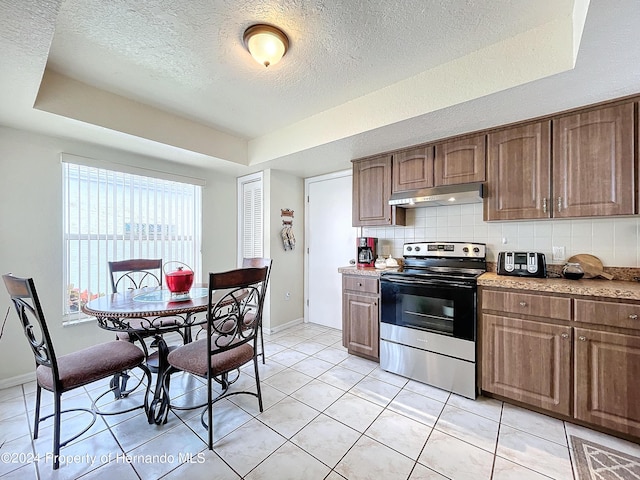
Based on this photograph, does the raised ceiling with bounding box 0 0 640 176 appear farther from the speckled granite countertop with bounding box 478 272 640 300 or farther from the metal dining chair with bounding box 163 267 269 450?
the metal dining chair with bounding box 163 267 269 450

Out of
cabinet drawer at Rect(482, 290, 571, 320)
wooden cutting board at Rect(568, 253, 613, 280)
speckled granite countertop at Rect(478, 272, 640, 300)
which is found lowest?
cabinet drawer at Rect(482, 290, 571, 320)

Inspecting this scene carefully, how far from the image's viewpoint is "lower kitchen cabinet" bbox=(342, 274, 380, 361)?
8.89 ft

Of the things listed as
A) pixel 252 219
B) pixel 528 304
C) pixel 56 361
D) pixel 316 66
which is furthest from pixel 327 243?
pixel 56 361

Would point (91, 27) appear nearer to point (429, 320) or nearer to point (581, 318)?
point (429, 320)

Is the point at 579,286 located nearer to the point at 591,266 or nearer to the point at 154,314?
the point at 591,266

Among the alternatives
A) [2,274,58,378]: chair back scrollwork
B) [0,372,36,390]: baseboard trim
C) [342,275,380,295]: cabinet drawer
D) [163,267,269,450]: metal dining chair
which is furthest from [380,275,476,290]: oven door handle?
[0,372,36,390]: baseboard trim

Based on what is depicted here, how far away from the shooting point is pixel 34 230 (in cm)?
246

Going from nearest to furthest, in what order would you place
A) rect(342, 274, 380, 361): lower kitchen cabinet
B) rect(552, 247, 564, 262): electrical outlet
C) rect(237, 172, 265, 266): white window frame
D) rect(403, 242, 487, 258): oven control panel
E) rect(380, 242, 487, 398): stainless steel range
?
rect(380, 242, 487, 398): stainless steel range → rect(552, 247, 564, 262): electrical outlet → rect(403, 242, 487, 258): oven control panel → rect(342, 274, 380, 361): lower kitchen cabinet → rect(237, 172, 265, 266): white window frame

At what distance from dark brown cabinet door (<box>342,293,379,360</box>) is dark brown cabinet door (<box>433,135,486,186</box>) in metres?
1.35

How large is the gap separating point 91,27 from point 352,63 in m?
1.63

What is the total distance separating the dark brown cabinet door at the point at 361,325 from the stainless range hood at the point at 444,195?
3.38 feet

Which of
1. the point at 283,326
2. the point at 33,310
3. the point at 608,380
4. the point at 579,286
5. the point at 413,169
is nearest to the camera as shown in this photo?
the point at 33,310

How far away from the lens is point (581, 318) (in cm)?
174

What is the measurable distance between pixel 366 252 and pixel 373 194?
687mm
